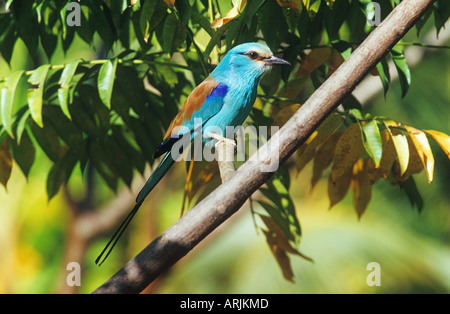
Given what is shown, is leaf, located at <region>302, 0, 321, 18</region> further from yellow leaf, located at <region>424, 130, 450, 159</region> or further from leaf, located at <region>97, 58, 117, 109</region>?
leaf, located at <region>97, 58, 117, 109</region>

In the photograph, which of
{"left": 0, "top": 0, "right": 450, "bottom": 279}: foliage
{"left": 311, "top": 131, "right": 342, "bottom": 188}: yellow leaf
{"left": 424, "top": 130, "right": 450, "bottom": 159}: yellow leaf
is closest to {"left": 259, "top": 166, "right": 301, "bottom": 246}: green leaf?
{"left": 0, "top": 0, "right": 450, "bottom": 279}: foliage

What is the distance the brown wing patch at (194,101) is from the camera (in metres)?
2.54

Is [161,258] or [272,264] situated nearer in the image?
[161,258]

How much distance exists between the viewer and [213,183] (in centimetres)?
279

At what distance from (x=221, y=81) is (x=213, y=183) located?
0.52 metres

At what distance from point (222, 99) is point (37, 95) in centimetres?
84

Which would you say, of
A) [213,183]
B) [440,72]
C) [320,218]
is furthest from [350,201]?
[213,183]

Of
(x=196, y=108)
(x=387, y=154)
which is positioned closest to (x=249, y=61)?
(x=196, y=108)

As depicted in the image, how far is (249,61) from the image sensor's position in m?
2.55

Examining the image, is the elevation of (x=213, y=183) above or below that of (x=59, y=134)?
below

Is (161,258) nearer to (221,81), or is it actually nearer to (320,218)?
(221,81)

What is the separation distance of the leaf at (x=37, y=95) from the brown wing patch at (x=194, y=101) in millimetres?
573

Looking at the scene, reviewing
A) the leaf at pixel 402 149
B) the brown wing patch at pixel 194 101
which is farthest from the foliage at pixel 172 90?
the brown wing patch at pixel 194 101
